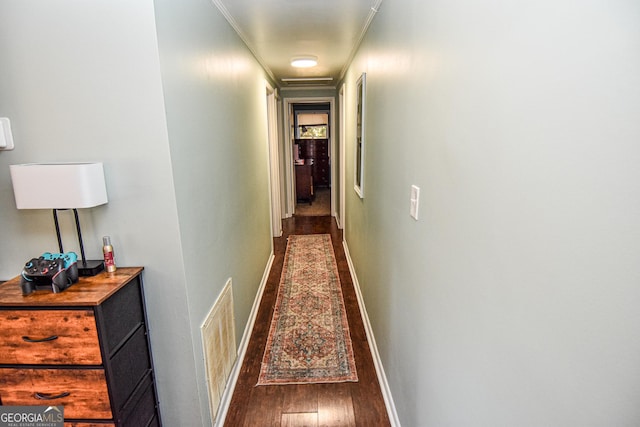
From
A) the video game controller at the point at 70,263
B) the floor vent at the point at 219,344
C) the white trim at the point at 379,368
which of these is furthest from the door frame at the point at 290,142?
the video game controller at the point at 70,263

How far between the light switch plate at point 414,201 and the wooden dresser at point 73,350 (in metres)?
1.17

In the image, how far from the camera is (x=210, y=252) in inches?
68.6

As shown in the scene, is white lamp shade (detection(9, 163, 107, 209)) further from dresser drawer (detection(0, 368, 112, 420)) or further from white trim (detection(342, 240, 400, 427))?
white trim (detection(342, 240, 400, 427))

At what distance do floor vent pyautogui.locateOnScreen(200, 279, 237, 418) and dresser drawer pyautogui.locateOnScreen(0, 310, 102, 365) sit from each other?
489 millimetres

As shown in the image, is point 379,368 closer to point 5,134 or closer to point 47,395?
point 47,395

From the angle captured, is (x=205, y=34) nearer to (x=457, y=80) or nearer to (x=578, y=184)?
(x=457, y=80)

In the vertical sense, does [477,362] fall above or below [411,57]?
below

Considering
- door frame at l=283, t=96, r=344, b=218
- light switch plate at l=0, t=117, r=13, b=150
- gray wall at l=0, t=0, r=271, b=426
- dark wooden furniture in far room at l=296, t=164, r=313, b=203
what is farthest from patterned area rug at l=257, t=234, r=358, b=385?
dark wooden furniture in far room at l=296, t=164, r=313, b=203

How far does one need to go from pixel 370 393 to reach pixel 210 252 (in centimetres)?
128

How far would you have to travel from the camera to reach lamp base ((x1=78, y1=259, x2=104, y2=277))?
1332 mm

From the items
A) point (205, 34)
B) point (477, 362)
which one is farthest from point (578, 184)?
point (205, 34)

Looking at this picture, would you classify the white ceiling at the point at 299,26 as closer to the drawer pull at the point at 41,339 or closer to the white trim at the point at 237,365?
the drawer pull at the point at 41,339

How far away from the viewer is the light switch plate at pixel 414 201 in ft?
4.21

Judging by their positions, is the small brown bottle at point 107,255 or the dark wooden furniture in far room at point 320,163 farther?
the dark wooden furniture in far room at point 320,163
